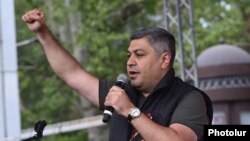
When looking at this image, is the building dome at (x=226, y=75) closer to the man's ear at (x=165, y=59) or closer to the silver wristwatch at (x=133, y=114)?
the man's ear at (x=165, y=59)

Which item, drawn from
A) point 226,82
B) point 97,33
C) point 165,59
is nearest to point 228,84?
point 226,82

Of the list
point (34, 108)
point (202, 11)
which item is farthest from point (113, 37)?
Result: point (34, 108)

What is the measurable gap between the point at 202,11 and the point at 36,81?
5.95 metres

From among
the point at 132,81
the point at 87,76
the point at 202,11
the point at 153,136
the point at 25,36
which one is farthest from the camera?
the point at 25,36

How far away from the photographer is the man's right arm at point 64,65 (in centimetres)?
359

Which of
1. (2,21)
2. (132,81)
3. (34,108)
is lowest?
(34,108)

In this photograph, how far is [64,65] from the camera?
3742 millimetres

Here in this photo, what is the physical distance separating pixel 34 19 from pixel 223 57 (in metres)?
6.91

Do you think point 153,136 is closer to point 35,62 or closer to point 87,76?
point 87,76

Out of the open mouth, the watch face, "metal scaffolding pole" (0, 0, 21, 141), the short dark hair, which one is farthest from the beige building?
the watch face

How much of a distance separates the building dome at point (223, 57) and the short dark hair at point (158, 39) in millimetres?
6868

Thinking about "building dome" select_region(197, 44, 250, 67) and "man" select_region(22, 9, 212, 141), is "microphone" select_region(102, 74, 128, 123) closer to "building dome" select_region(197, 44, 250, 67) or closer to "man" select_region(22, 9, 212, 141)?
"man" select_region(22, 9, 212, 141)

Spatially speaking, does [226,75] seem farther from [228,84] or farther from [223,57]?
[223,57]

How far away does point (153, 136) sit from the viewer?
2.86 metres
